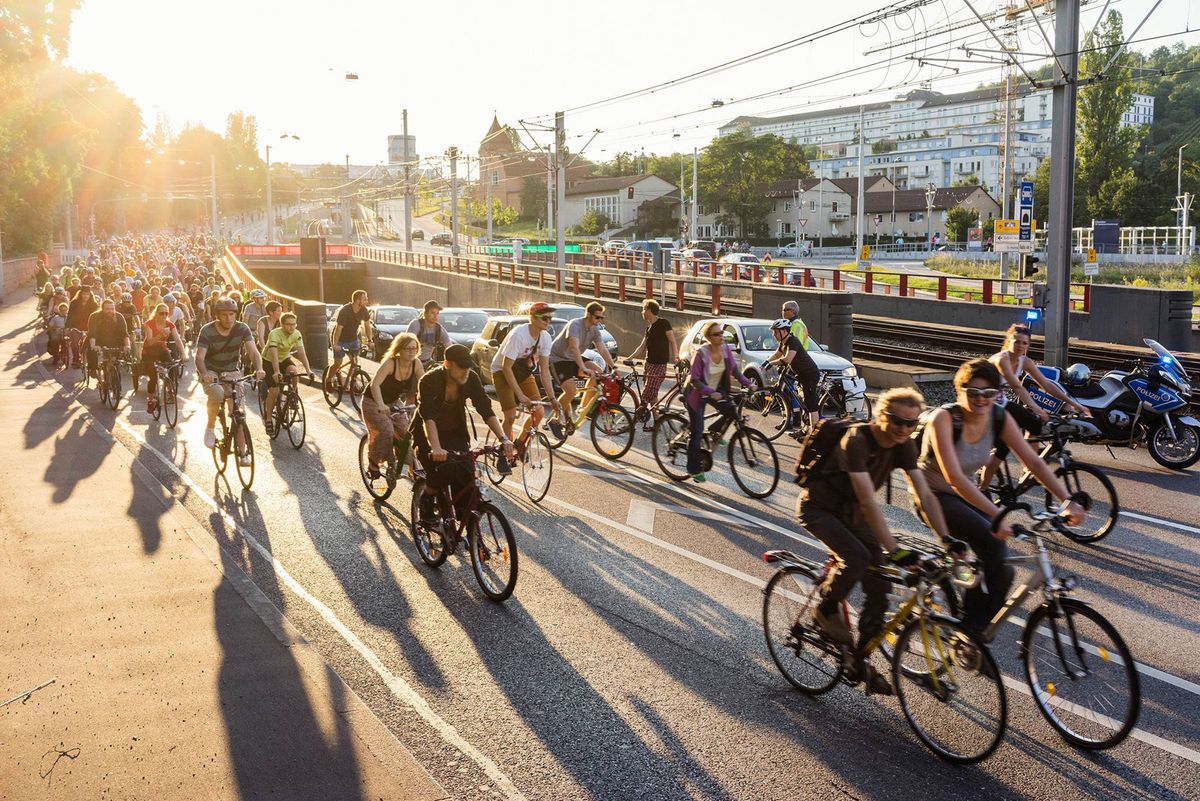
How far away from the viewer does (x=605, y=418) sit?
13.7 metres

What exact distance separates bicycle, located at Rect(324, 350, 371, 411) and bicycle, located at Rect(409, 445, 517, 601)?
32.1ft

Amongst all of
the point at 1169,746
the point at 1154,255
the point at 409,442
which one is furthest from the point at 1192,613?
the point at 1154,255

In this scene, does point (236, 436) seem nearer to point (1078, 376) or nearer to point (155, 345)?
point (155, 345)

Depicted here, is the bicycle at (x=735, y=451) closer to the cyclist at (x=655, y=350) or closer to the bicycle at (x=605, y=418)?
the bicycle at (x=605, y=418)

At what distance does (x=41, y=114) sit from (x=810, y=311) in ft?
158

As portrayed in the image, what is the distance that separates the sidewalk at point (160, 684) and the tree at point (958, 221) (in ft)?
272

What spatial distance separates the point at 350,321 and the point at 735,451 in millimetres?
8279

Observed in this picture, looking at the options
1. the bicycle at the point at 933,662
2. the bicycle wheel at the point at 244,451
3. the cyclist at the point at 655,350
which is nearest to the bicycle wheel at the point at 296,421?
the bicycle wheel at the point at 244,451

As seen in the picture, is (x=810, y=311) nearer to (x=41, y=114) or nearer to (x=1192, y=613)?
(x=1192, y=613)

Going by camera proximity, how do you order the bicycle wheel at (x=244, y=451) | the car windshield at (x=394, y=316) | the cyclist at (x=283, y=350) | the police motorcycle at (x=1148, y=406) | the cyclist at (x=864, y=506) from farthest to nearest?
the car windshield at (x=394, y=316) < the cyclist at (x=283, y=350) < the police motorcycle at (x=1148, y=406) < the bicycle wheel at (x=244, y=451) < the cyclist at (x=864, y=506)

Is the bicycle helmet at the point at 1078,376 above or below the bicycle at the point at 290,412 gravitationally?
above

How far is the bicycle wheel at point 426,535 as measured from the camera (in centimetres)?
858

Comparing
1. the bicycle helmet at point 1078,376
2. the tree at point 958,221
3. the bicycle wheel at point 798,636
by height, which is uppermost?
the tree at point 958,221

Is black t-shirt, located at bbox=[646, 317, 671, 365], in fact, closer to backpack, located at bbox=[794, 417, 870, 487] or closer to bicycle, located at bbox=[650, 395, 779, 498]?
bicycle, located at bbox=[650, 395, 779, 498]
